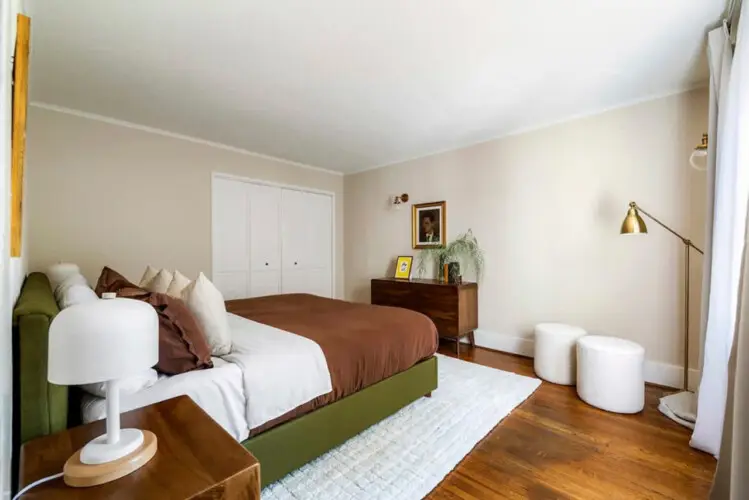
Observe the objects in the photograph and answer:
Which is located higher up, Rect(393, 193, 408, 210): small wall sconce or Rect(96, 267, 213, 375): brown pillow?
Rect(393, 193, 408, 210): small wall sconce

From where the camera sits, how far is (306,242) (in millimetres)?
4793

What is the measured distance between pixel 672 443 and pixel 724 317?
79 centimetres

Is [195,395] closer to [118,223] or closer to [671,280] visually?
[118,223]

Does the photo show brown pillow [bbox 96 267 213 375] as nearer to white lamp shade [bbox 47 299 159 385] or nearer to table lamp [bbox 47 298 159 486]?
table lamp [bbox 47 298 159 486]

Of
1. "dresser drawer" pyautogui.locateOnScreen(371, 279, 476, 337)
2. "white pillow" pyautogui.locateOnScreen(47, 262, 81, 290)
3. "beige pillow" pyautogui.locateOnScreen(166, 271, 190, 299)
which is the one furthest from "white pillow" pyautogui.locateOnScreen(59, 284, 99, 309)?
"dresser drawer" pyautogui.locateOnScreen(371, 279, 476, 337)

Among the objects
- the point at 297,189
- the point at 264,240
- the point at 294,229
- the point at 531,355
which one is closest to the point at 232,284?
the point at 264,240

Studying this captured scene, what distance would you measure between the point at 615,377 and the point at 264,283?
375 centimetres

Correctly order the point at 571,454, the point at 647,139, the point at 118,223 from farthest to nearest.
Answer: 1. the point at 118,223
2. the point at 647,139
3. the point at 571,454

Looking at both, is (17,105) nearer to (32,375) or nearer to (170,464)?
(32,375)

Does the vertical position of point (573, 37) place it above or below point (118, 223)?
above

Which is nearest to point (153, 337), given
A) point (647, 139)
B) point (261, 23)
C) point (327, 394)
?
point (327, 394)

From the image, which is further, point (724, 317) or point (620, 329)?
point (620, 329)

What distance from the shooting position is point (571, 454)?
5.98 ft

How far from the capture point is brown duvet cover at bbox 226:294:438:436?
5.79 ft
